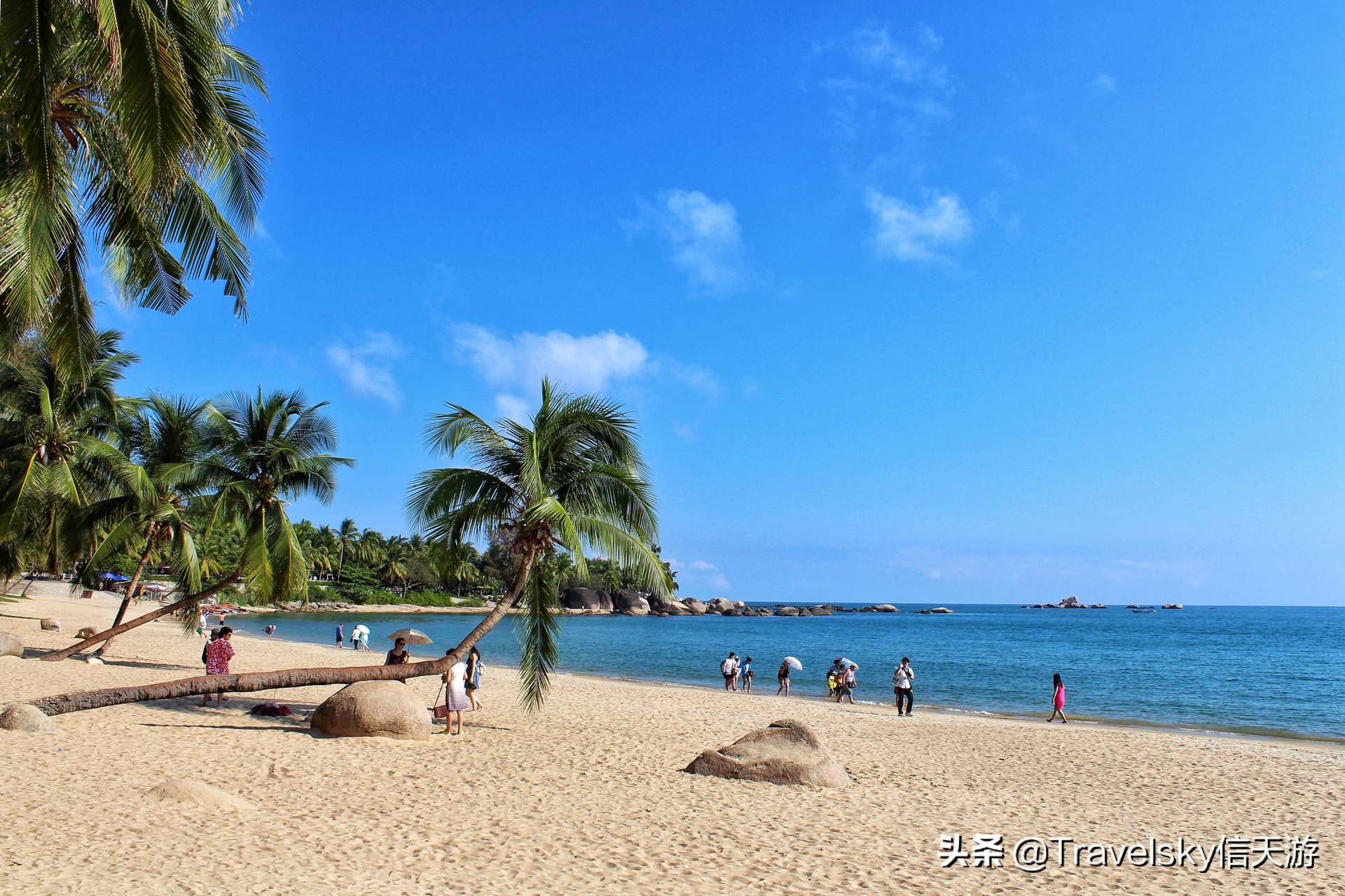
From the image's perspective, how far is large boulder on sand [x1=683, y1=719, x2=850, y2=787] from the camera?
1062 cm

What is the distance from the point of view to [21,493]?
58.0ft

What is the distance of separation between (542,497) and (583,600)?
10875cm

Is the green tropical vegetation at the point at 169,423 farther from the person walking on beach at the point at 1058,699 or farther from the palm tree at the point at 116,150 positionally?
the person walking on beach at the point at 1058,699

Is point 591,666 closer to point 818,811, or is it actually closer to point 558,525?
point 558,525

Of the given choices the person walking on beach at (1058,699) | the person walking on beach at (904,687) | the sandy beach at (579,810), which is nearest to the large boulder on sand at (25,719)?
the sandy beach at (579,810)

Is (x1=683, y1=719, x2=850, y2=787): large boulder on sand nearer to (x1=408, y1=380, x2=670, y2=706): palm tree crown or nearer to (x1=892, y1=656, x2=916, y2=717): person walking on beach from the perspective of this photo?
(x1=408, y1=380, x2=670, y2=706): palm tree crown

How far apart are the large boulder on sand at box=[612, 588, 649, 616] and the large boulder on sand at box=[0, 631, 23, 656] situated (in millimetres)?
106325

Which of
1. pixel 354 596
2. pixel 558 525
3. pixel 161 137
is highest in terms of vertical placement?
pixel 161 137

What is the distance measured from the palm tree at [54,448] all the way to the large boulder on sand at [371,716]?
10.3 m

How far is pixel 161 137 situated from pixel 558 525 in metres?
7.96

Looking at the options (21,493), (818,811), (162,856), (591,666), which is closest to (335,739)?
(162,856)

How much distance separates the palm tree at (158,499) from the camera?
19109 mm

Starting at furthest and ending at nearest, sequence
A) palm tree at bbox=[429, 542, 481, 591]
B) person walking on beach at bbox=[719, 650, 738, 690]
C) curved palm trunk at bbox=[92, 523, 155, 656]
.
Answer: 1. person walking on beach at bbox=[719, 650, 738, 690]
2. curved palm trunk at bbox=[92, 523, 155, 656]
3. palm tree at bbox=[429, 542, 481, 591]

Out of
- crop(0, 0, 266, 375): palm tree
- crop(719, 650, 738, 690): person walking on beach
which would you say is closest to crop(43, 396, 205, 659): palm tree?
crop(0, 0, 266, 375): palm tree
